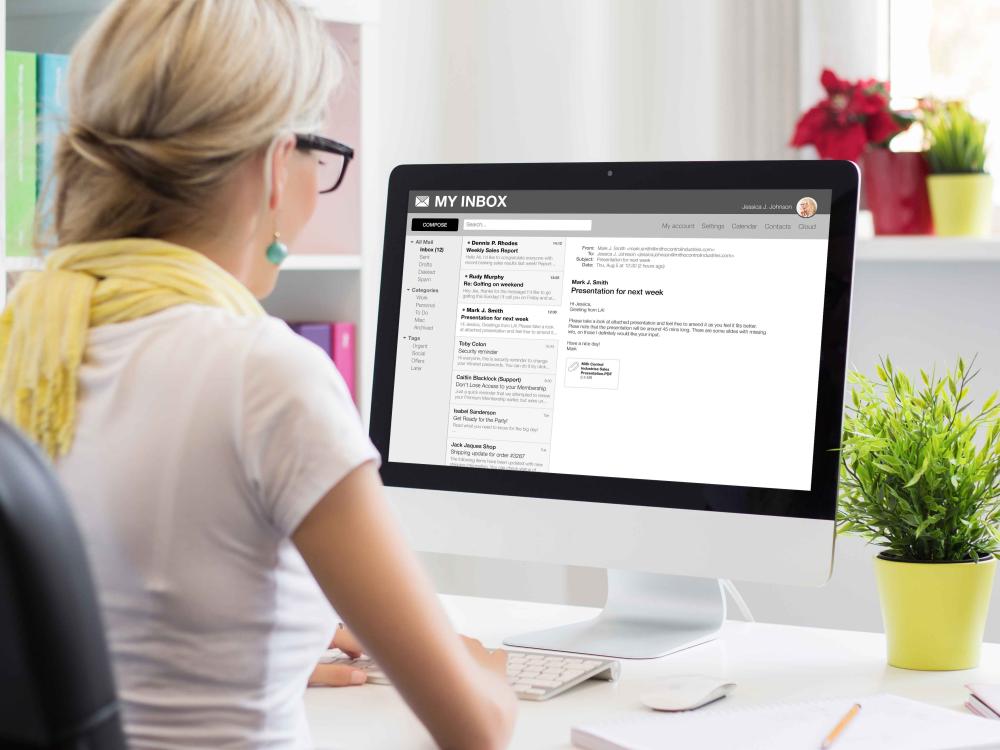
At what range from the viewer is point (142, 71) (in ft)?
2.79

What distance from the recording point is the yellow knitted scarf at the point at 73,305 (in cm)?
85

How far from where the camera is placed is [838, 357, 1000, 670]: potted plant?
119cm

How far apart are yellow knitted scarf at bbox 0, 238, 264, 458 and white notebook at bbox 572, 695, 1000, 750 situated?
1.46 feet

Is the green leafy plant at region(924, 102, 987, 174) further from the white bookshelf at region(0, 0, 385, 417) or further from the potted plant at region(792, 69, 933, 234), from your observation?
the white bookshelf at region(0, 0, 385, 417)

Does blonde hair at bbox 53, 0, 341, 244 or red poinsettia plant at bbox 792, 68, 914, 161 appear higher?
red poinsettia plant at bbox 792, 68, 914, 161

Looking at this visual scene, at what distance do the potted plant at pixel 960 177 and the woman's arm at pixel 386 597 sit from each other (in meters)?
1.51

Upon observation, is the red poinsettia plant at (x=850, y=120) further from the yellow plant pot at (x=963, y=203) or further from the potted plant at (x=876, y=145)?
the yellow plant pot at (x=963, y=203)

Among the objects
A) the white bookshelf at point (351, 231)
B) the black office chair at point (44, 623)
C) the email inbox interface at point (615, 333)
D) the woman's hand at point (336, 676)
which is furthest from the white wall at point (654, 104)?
the black office chair at point (44, 623)

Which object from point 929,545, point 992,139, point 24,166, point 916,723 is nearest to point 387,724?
point 916,723

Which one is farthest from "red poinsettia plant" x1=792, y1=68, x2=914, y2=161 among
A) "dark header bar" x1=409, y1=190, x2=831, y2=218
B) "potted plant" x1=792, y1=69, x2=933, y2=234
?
"dark header bar" x1=409, y1=190, x2=831, y2=218

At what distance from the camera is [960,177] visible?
2080 millimetres

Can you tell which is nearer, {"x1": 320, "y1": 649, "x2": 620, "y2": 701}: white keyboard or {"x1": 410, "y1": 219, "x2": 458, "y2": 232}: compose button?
{"x1": 320, "y1": 649, "x2": 620, "y2": 701}: white keyboard

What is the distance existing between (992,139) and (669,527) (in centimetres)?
127

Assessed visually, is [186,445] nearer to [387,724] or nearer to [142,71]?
[142,71]
